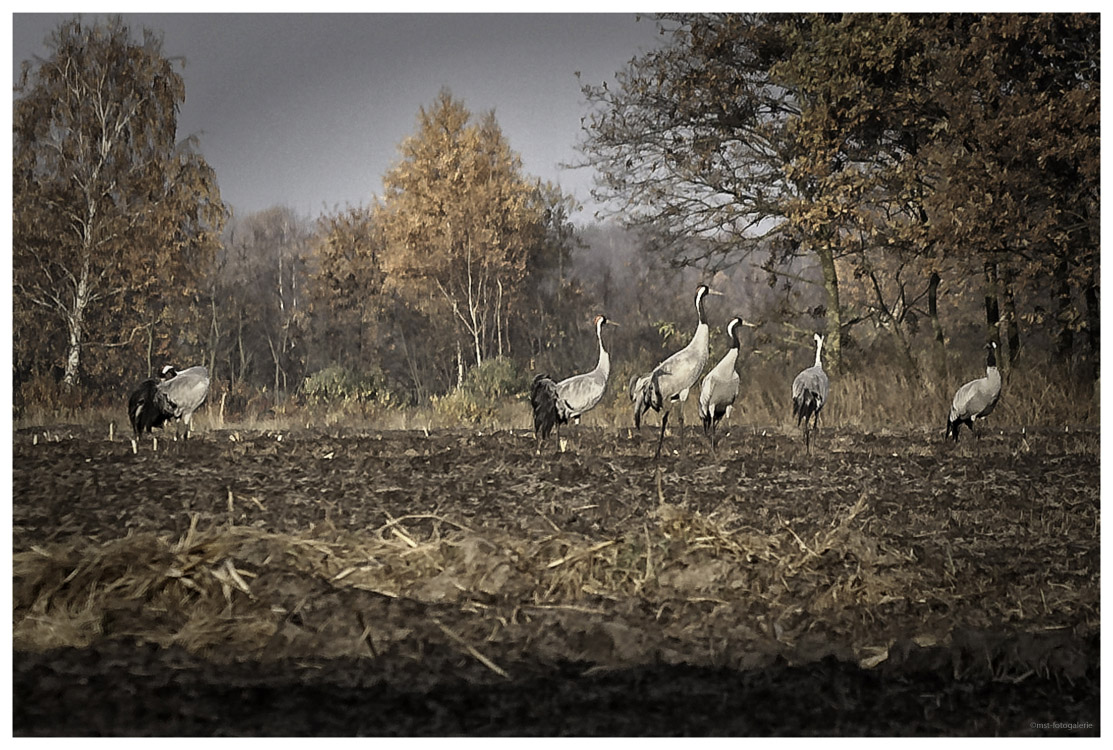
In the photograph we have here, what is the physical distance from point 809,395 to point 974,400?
86 centimetres

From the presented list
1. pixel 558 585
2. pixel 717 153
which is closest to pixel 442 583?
pixel 558 585

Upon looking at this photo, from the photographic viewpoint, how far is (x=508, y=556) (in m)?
3.83

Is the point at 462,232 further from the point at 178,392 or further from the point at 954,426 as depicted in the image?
the point at 954,426

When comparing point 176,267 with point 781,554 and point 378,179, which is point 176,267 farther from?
point 781,554

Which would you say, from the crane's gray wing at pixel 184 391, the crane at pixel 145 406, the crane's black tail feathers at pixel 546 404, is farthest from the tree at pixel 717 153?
the crane at pixel 145 406

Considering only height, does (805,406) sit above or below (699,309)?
below

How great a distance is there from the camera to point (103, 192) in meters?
5.49

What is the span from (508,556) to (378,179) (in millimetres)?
2262

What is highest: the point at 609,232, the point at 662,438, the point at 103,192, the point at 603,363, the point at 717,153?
the point at 717,153

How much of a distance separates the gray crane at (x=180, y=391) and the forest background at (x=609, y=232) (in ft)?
0.31

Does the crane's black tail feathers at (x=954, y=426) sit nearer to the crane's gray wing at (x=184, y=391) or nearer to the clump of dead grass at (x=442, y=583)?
the clump of dead grass at (x=442, y=583)

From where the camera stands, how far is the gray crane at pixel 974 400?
217 inches
